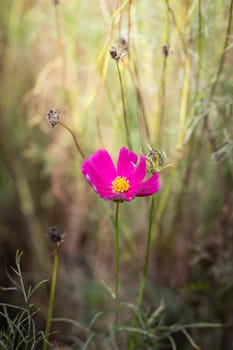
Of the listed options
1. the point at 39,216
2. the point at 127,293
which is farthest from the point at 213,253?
the point at 39,216

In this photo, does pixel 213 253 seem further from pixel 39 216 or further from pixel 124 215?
pixel 39 216

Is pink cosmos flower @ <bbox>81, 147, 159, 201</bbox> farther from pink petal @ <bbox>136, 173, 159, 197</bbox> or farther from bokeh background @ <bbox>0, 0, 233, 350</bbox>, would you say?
bokeh background @ <bbox>0, 0, 233, 350</bbox>

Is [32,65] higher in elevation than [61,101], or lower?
higher

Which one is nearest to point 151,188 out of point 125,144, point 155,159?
point 155,159

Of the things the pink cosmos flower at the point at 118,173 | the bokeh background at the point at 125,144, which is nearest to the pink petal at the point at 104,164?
the pink cosmos flower at the point at 118,173

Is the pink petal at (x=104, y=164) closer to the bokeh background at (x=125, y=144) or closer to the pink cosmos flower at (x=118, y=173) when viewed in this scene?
the pink cosmos flower at (x=118, y=173)

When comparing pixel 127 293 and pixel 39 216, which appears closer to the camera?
pixel 127 293
